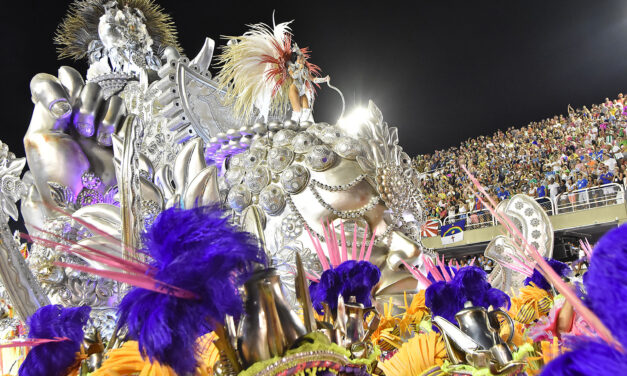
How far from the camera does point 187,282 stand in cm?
74

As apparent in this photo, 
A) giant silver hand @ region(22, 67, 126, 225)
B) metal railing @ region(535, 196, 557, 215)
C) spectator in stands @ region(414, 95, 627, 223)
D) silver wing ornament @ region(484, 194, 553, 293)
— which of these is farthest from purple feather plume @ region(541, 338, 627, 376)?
spectator in stands @ region(414, 95, 627, 223)

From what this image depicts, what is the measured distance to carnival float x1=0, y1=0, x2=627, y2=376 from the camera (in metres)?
0.76

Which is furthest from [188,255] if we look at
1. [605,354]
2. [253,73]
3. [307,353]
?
[253,73]

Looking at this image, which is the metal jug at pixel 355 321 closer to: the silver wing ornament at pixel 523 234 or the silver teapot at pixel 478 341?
the silver teapot at pixel 478 341

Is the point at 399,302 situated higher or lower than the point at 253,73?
lower

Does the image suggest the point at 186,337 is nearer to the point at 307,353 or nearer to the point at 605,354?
the point at 307,353

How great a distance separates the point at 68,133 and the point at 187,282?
6.10ft

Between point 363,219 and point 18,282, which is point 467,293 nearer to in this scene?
point 363,219

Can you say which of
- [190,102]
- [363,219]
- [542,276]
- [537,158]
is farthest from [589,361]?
[537,158]

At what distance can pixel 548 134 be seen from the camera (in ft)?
39.0

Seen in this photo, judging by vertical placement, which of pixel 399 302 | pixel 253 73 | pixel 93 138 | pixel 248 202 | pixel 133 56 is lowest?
pixel 399 302

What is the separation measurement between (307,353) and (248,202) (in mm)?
1452

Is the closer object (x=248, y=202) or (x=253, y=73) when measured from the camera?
(x=248, y=202)

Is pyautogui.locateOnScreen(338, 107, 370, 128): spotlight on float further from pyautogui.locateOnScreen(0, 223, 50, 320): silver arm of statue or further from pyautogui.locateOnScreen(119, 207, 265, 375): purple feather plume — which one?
pyautogui.locateOnScreen(119, 207, 265, 375): purple feather plume
